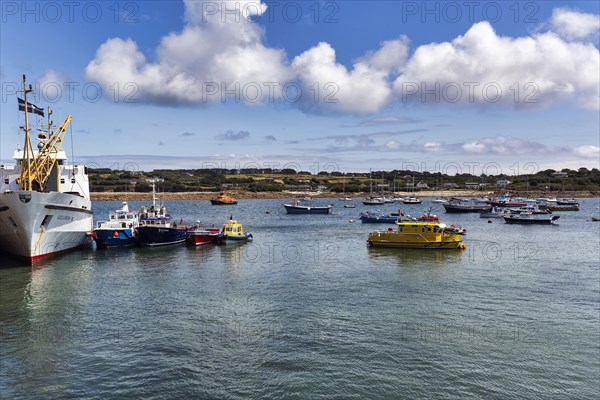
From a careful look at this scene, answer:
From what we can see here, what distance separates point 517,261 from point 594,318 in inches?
792

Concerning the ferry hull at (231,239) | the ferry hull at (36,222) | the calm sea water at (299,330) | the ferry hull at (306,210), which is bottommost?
the calm sea water at (299,330)

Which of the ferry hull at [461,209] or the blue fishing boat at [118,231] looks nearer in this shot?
the blue fishing boat at [118,231]

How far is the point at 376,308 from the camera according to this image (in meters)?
27.6

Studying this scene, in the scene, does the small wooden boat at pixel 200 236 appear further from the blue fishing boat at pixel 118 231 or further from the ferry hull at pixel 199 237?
the blue fishing boat at pixel 118 231

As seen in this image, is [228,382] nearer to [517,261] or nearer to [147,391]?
[147,391]

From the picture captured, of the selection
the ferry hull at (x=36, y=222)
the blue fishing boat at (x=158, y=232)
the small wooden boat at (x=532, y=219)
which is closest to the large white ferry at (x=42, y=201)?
the ferry hull at (x=36, y=222)

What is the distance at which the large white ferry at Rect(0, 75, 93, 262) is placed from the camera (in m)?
39.2

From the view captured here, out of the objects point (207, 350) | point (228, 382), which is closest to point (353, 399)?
point (228, 382)

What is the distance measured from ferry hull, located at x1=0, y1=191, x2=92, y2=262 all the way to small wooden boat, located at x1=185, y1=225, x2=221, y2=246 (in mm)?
12772

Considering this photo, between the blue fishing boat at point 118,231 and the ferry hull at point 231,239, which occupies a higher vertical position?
the blue fishing boat at point 118,231

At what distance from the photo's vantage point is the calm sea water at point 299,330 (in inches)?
689

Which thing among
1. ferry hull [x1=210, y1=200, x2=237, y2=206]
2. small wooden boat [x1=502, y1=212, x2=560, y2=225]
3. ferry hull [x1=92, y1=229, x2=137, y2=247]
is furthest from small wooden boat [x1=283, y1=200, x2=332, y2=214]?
ferry hull [x1=92, y1=229, x2=137, y2=247]

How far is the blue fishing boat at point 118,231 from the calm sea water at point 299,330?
881 centimetres

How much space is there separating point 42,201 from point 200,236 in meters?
19.9
